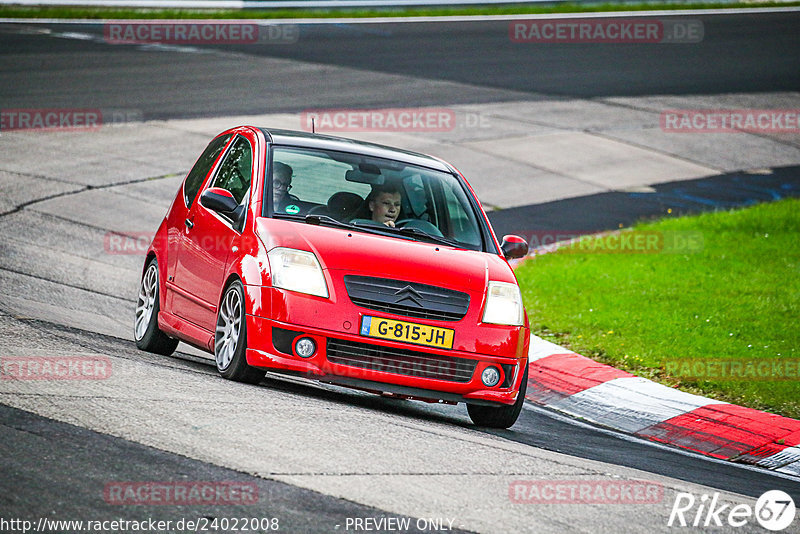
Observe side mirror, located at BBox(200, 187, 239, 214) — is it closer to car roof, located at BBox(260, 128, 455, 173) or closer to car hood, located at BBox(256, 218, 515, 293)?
car hood, located at BBox(256, 218, 515, 293)

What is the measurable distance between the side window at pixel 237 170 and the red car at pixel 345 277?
0.02m

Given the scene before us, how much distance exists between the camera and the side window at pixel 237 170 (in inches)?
319

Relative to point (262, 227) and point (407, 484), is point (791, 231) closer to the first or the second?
point (262, 227)

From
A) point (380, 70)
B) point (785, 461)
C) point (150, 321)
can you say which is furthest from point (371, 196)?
point (380, 70)

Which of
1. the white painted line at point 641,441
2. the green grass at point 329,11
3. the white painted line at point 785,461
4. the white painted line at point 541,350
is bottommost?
the white painted line at point 541,350

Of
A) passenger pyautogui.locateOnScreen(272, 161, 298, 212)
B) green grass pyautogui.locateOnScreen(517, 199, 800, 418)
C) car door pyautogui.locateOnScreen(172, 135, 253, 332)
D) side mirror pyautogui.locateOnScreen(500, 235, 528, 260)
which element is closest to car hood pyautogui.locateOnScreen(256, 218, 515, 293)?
passenger pyautogui.locateOnScreen(272, 161, 298, 212)

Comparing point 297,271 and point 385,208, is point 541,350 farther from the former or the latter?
point 297,271

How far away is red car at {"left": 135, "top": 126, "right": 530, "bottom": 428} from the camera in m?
7.01

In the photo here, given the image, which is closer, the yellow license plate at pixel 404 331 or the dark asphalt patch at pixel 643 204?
the yellow license plate at pixel 404 331

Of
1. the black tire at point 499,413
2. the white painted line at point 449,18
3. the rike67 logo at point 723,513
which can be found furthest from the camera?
the white painted line at point 449,18

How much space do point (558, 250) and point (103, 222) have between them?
5.38 m

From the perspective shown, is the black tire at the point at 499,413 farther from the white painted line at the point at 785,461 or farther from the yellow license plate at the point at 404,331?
the white painted line at the point at 785,461

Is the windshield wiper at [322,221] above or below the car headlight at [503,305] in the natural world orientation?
above

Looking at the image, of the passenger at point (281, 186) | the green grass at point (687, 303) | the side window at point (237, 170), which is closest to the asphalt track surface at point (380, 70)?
the green grass at point (687, 303)
